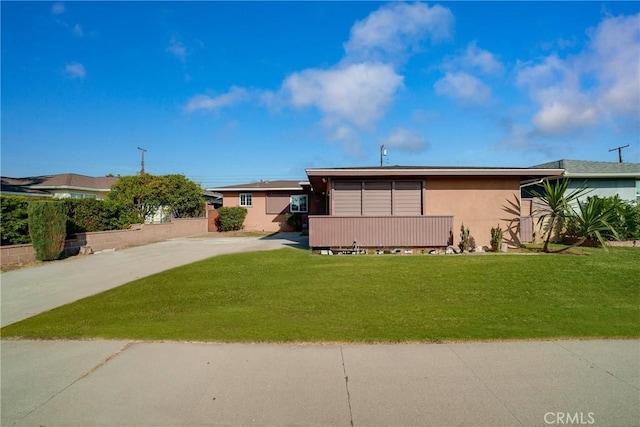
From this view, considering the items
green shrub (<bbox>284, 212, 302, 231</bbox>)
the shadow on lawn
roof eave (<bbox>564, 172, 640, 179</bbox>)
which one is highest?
roof eave (<bbox>564, 172, 640, 179</bbox>)

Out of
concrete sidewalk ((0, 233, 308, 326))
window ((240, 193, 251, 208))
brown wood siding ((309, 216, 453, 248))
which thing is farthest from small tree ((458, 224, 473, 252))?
window ((240, 193, 251, 208))

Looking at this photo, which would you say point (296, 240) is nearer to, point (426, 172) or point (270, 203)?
point (426, 172)

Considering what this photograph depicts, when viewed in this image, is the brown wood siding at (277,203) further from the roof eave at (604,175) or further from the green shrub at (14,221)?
the roof eave at (604,175)

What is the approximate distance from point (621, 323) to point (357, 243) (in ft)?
24.4

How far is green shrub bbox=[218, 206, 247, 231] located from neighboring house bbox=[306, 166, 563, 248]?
12.2 metres

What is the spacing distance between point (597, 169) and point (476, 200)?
10486 mm

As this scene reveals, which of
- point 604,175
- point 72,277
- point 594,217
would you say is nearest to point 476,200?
point 594,217

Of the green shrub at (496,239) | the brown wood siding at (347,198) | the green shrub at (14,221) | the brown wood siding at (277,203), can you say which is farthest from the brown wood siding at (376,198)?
the brown wood siding at (277,203)

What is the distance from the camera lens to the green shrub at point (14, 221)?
418 inches

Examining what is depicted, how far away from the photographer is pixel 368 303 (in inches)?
240

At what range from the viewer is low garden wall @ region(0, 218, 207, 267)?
418 inches

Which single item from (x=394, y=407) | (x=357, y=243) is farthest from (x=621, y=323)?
(x=357, y=243)

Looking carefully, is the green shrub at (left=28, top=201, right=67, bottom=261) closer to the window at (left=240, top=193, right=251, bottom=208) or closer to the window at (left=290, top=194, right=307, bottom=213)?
the window at (left=240, top=193, right=251, bottom=208)

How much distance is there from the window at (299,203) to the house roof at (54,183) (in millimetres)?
16948
